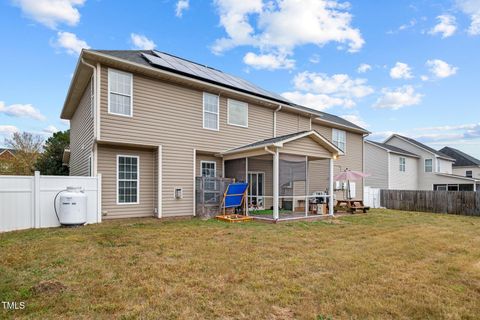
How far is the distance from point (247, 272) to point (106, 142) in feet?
22.6

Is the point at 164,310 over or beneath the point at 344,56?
beneath

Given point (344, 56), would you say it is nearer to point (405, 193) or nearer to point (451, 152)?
point (405, 193)

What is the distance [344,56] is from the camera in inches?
650

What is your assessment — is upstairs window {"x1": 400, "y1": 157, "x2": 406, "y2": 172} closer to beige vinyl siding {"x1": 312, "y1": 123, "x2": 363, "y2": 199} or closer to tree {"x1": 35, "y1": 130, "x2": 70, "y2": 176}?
beige vinyl siding {"x1": 312, "y1": 123, "x2": 363, "y2": 199}

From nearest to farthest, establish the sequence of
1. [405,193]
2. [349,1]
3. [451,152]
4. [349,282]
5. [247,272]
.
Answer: [349,282]
[247,272]
[349,1]
[405,193]
[451,152]

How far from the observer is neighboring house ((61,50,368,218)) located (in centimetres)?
927

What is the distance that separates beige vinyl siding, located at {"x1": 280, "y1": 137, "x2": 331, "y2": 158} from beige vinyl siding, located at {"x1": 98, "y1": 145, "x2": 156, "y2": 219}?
4907 millimetres

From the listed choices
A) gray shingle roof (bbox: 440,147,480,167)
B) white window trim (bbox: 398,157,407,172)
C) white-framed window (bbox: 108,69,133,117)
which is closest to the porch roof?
white-framed window (bbox: 108,69,133,117)

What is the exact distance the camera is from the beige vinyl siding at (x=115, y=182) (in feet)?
30.7

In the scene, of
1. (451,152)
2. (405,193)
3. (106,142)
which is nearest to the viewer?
(106,142)

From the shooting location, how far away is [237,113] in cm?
1259

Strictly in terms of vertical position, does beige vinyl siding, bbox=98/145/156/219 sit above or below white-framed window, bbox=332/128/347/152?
below

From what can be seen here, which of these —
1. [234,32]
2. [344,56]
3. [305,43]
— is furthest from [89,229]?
[344,56]

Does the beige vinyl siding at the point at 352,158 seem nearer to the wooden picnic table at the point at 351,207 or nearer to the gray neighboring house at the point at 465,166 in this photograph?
the wooden picnic table at the point at 351,207
